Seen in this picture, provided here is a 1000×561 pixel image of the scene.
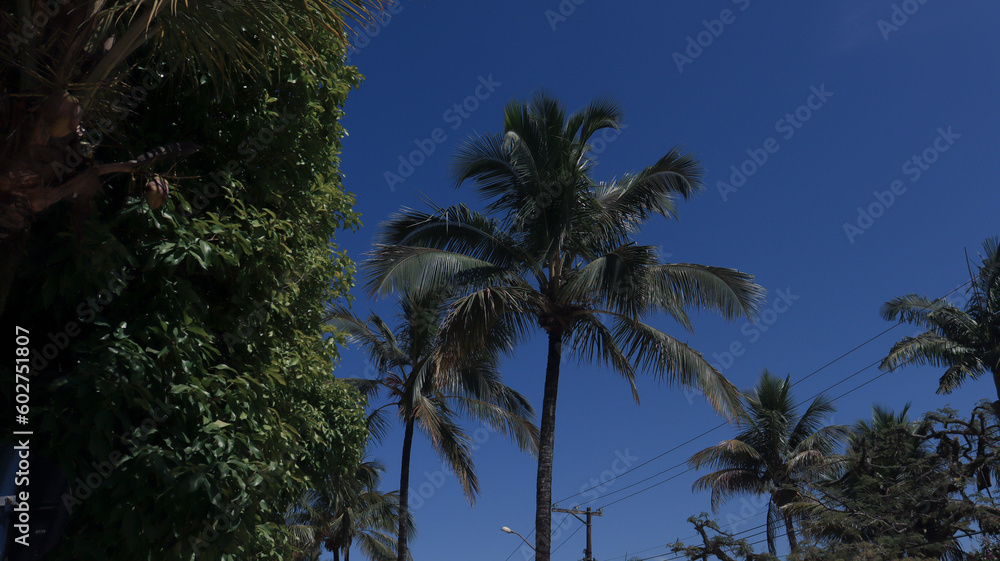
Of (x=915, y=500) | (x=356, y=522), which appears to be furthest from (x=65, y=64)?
(x=356, y=522)

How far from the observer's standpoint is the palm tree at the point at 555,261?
13039 millimetres

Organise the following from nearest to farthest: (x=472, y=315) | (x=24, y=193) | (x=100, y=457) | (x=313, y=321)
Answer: (x=24, y=193) < (x=100, y=457) < (x=313, y=321) < (x=472, y=315)

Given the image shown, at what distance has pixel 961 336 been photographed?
2155 centimetres

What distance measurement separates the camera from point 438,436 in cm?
1961

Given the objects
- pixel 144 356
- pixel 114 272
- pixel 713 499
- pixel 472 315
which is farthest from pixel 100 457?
pixel 713 499

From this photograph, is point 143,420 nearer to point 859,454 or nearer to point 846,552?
point 846,552

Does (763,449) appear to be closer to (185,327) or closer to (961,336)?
(961,336)

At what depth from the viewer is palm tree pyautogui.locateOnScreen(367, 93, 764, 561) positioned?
42.8 feet

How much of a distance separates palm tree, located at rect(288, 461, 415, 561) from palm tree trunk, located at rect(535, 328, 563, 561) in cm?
1430

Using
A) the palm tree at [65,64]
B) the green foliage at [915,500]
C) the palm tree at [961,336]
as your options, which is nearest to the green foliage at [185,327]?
the palm tree at [65,64]

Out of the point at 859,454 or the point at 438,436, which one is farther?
the point at 438,436

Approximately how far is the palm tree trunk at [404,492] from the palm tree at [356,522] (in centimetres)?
602

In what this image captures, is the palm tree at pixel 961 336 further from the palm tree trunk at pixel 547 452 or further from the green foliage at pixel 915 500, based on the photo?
the palm tree trunk at pixel 547 452

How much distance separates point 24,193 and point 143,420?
1.52m
